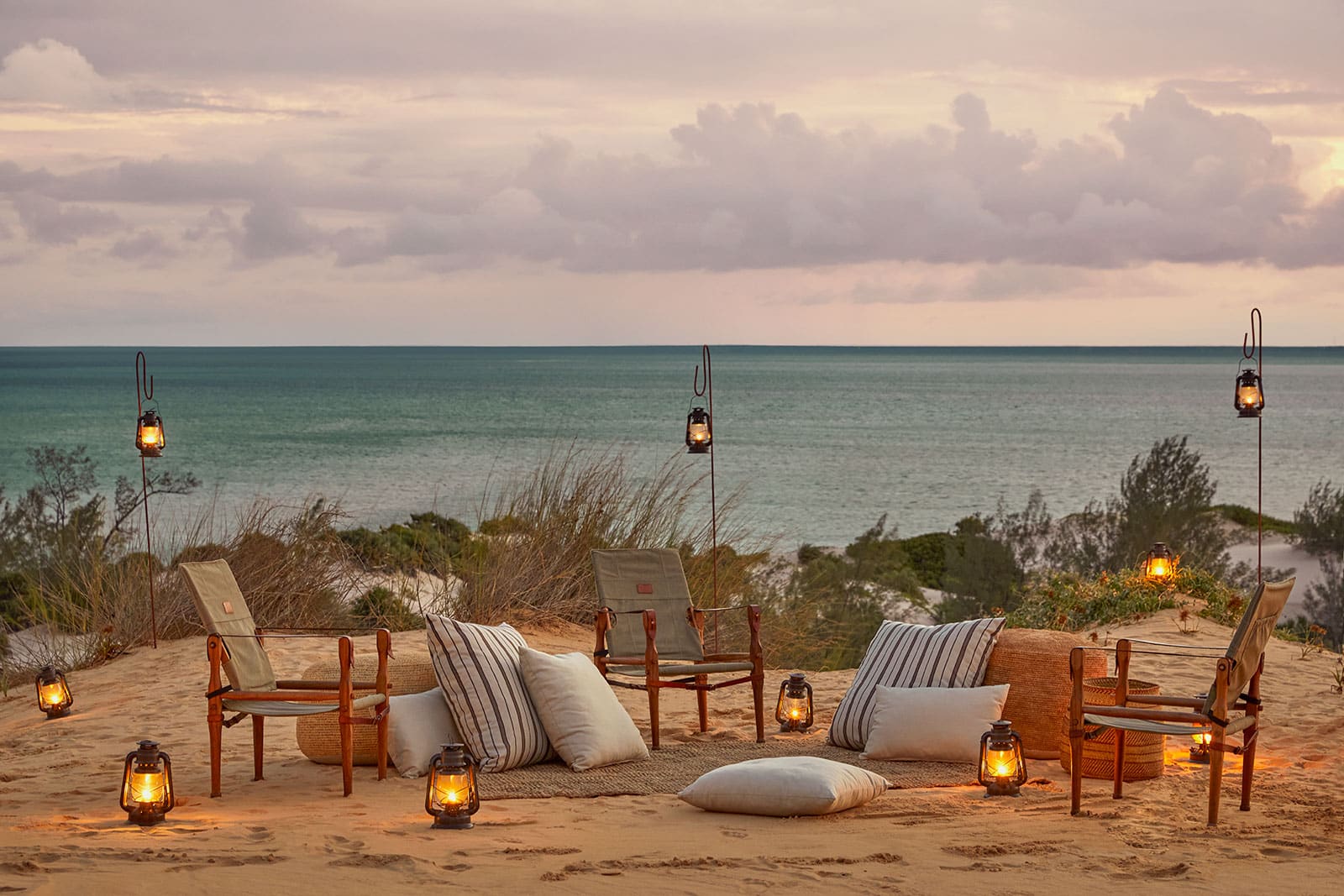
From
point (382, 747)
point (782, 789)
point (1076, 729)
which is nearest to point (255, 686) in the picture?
point (382, 747)

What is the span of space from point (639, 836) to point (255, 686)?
1.82 m

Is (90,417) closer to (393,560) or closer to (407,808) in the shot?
(393,560)

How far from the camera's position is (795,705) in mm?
5840

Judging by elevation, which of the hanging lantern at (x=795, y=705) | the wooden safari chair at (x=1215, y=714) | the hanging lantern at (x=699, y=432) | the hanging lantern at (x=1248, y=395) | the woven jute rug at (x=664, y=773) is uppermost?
the hanging lantern at (x=1248, y=395)

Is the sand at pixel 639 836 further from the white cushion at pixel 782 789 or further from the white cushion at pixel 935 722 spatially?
the white cushion at pixel 935 722

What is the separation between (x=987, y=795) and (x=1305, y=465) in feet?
117

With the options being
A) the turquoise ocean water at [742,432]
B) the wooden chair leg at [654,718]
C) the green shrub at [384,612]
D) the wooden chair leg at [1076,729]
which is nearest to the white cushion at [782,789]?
the wooden chair leg at [1076,729]

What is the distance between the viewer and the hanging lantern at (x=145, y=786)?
13.7 ft

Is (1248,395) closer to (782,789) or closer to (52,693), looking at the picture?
(782,789)

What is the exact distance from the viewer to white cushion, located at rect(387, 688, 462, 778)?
5004 millimetres

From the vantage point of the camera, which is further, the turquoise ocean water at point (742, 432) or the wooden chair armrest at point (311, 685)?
the turquoise ocean water at point (742, 432)

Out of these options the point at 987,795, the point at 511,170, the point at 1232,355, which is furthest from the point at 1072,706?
the point at 1232,355

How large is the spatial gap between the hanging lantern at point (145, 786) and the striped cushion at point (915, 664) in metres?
2.63

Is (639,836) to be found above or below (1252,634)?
below
